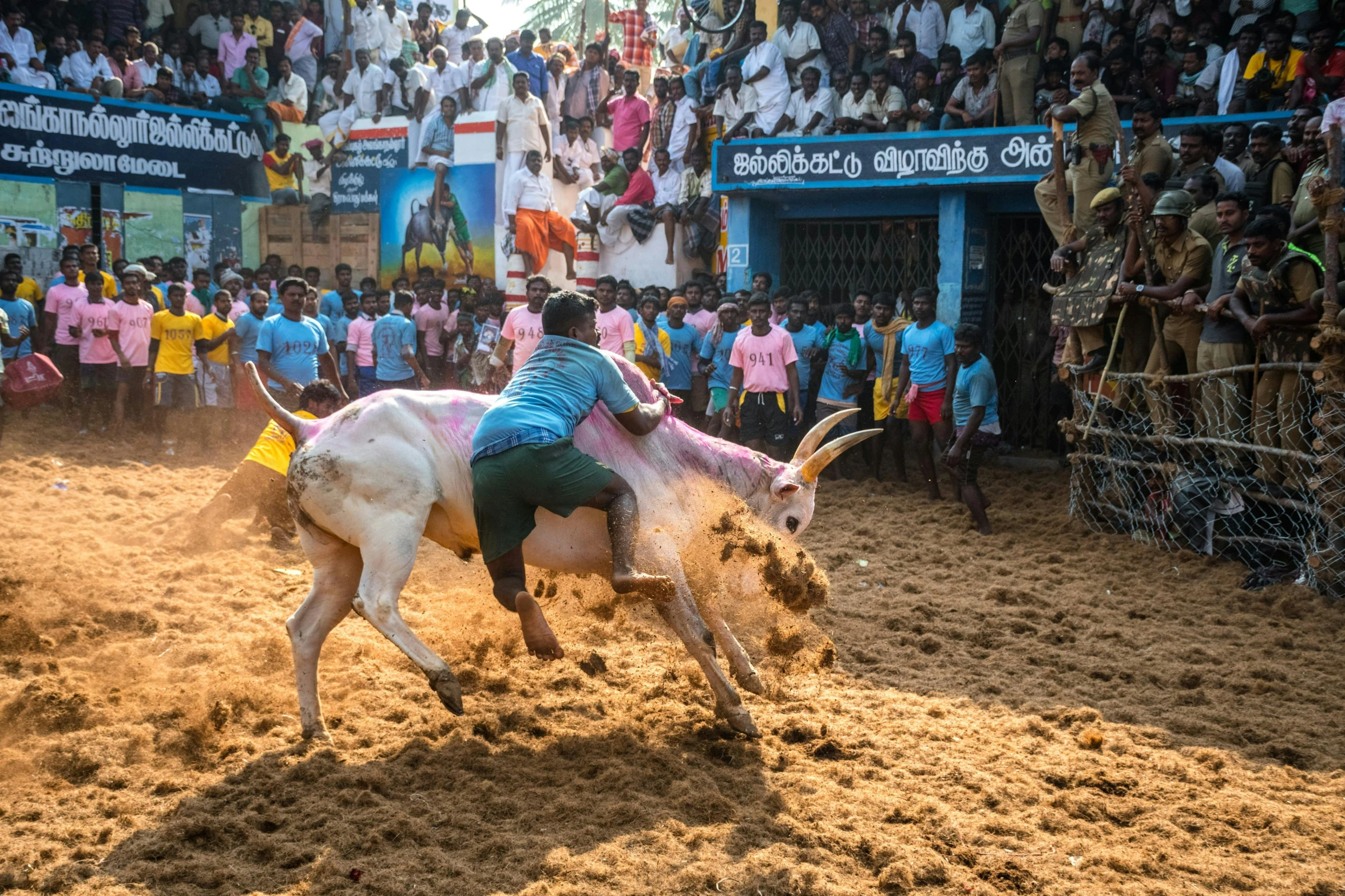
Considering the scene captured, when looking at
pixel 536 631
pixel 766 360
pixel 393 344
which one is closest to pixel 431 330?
pixel 393 344

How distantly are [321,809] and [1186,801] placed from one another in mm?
3146

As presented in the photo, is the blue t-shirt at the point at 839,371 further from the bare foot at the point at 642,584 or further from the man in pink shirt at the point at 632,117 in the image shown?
the bare foot at the point at 642,584

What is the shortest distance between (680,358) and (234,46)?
35.1 feet

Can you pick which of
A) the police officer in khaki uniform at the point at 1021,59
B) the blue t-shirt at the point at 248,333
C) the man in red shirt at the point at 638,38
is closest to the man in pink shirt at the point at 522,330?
the blue t-shirt at the point at 248,333

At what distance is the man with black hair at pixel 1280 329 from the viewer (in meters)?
7.41

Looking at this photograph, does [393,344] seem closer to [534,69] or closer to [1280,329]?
[534,69]

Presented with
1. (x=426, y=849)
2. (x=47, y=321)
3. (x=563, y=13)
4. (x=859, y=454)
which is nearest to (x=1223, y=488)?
(x=859, y=454)

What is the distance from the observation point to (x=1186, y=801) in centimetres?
447

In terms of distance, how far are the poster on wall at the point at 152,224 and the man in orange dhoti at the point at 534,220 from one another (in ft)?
16.3

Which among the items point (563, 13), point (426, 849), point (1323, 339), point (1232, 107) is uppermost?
point (563, 13)

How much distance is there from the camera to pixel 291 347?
35.9 feet

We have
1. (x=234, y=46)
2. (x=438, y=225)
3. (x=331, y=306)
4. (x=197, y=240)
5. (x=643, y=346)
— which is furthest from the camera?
(x=234, y=46)

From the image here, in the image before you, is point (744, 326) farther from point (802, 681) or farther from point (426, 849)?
point (426, 849)

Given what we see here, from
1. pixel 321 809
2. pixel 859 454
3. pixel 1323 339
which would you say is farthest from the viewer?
pixel 859 454
